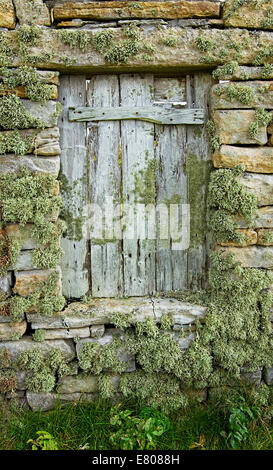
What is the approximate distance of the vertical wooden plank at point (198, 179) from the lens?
2.91m

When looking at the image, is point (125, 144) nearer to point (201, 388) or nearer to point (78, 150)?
point (78, 150)

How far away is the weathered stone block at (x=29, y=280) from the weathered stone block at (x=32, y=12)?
183 cm

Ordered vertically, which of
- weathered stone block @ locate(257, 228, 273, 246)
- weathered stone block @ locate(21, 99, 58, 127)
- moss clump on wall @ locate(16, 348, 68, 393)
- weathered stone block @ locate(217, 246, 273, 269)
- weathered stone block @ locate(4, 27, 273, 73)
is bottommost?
moss clump on wall @ locate(16, 348, 68, 393)

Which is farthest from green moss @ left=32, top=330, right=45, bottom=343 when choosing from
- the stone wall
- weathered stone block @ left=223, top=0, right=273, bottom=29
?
weathered stone block @ left=223, top=0, right=273, bottom=29

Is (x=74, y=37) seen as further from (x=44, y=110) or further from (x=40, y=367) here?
(x=40, y=367)

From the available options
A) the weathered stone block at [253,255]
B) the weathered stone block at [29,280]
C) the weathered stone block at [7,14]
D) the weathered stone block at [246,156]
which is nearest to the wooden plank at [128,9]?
the weathered stone block at [7,14]

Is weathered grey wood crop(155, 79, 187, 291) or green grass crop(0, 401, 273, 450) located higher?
weathered grey wood crop(155, 79, 187, 291)

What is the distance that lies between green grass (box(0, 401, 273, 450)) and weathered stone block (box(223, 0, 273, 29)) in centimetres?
286

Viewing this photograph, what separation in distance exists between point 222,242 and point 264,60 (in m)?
1.39

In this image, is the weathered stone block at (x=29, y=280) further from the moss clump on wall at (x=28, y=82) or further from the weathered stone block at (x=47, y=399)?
the moss clump on wall at (x=28, y=82)

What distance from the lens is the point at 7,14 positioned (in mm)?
2609

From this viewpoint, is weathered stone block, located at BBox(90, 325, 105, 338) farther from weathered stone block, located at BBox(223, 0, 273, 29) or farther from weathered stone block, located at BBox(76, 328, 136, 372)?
weathered stone block, located at BBox(223, 0, 273, 29)

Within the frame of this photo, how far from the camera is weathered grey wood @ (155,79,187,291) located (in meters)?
2.94

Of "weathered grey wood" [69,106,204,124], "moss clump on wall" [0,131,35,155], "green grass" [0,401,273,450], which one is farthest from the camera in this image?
"weathered grey wood" [69,106,204,124]
